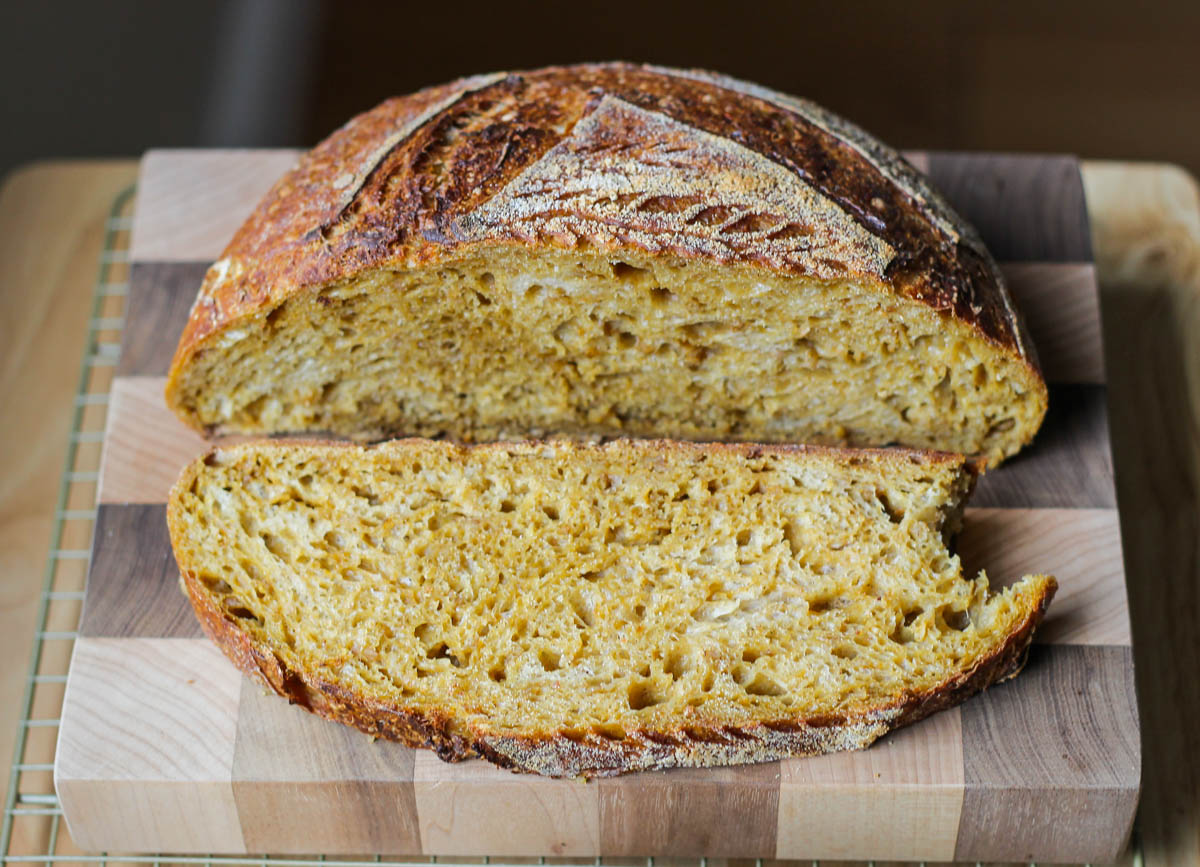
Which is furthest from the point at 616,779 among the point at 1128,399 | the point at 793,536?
the point at 1128,399

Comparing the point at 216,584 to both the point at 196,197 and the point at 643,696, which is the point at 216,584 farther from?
the point at 196,197

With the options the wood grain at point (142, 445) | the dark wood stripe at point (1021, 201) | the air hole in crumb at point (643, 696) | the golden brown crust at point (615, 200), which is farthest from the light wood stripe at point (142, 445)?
the dark wood stripe at point (1021, 201)

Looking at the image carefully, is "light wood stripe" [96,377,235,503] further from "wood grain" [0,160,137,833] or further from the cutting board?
"wood grain" [0,160,137,833]

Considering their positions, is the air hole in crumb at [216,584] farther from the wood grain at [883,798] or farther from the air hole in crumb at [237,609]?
the wood grain at [883,798]

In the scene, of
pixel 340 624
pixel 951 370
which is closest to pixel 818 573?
pixel 951 370

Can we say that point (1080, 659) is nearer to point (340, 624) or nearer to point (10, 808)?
point (340, 624)

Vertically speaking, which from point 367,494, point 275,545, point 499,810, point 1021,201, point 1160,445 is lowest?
point 499,810
